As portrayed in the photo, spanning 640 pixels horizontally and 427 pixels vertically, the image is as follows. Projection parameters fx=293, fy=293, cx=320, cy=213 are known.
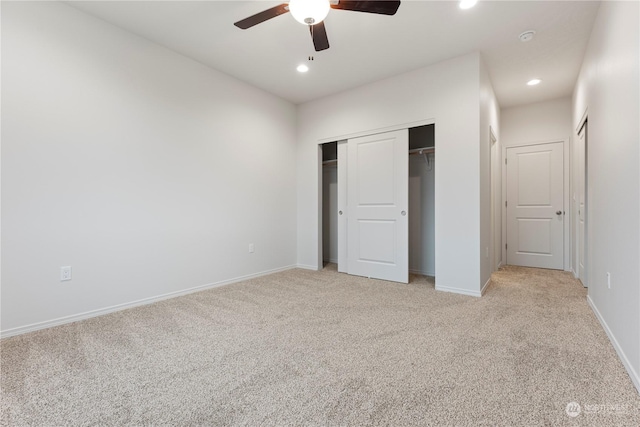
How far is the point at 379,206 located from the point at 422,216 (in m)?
0.72

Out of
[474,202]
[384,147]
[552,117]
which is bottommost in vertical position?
[474,202]

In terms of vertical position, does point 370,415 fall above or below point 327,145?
below

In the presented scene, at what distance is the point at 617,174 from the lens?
6.09ft

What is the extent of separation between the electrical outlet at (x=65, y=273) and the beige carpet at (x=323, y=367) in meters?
0.37

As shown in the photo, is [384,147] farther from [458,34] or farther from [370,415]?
[370,415]

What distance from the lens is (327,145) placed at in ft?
16.4

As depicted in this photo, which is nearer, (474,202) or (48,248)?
(48,248)

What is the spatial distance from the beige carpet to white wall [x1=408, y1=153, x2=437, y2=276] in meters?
1.27

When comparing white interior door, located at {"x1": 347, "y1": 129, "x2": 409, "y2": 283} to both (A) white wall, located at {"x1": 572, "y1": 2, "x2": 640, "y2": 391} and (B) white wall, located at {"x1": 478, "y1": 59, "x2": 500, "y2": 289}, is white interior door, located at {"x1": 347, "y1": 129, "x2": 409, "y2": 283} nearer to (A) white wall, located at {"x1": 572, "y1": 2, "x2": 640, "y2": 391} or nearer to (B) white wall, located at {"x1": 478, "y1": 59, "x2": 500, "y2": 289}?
(B) white wall, located at {"x1": 478, "y1": 59, "x2": 500, "y2": 289}

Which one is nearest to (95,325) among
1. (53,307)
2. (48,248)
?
(53,307)

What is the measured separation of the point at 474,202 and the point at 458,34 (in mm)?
1632

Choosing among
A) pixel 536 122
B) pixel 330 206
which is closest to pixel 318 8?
pixel 330 206

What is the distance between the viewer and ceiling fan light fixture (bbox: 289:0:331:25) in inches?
71.1

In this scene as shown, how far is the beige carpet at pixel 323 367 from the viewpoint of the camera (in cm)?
130
